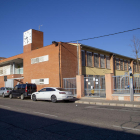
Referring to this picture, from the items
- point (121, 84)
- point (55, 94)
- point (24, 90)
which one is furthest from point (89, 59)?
point (55, 94)

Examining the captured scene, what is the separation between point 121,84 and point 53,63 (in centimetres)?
1045

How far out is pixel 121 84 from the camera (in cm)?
1647

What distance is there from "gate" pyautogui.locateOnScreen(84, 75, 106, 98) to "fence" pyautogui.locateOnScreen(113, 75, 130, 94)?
157 centimetres

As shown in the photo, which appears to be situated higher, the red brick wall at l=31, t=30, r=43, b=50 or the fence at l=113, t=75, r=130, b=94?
the red brick wall at l=31, t=30, r=43, b=50

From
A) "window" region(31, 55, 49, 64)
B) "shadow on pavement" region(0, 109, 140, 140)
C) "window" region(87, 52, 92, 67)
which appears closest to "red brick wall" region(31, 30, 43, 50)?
"window" region(31, 55, 49, 64)

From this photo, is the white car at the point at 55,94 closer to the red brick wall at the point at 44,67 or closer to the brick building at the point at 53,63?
the brick building at the point at 53,63

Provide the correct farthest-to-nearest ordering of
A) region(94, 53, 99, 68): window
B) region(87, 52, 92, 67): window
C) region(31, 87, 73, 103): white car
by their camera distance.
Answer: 1. region(94, 53, 99, 68): window
2. region(87, 52, 92, 67): window
3. region(31, 87, 73, 103): white car

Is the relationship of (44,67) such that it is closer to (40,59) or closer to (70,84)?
(40,59)

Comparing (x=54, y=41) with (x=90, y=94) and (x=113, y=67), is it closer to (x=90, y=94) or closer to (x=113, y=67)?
(x=90, y=94)

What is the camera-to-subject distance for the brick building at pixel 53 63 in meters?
23.3

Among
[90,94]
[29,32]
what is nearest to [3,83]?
[29,32]

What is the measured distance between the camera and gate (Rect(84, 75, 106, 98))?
18469mm

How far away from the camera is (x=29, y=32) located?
29.9m

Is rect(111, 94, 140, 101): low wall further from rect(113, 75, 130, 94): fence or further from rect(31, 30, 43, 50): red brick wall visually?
rect(31, 30, 43, 50): red brick wall
